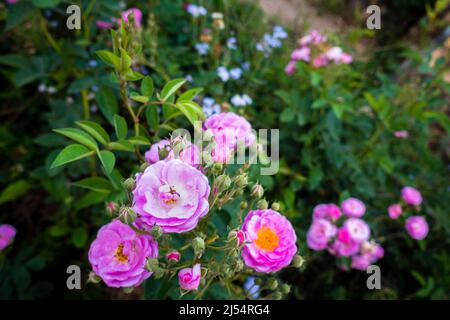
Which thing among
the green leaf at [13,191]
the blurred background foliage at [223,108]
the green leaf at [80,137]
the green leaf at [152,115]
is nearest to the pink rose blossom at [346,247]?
the blurred background foliage at [223,108]

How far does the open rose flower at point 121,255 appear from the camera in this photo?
642 millimetres

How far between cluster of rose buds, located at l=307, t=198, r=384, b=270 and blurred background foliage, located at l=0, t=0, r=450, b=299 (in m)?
0.08

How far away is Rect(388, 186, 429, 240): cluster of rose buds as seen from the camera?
4.67ft

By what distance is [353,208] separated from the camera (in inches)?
49.4

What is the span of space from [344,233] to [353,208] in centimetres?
9

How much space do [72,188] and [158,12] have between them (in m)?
0.84

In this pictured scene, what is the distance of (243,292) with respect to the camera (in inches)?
37.6

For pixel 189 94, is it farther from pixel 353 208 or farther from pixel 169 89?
pixel 353 208

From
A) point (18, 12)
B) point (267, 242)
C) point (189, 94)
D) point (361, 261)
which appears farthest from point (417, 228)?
point (18, 12)

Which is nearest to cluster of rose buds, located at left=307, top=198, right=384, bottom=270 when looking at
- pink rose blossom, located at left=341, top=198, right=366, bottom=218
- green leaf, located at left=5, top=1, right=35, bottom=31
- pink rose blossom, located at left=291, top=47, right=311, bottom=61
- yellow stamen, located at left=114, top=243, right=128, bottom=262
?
pink rose blossom, located at left=341, top=198, right=366, bottom=218

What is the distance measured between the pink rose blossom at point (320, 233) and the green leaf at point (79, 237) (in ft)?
2.62

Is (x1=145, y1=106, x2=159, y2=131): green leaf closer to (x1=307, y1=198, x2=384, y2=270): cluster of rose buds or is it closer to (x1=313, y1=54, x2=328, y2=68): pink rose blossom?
(x1=307, y1=198, x2=384, y2=270): cluster of rose buds

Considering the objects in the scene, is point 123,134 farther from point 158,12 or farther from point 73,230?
point 158,12

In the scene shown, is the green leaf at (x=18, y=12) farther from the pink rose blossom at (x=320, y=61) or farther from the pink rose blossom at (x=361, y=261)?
the pink rose blossom at (x=361, y=261)
